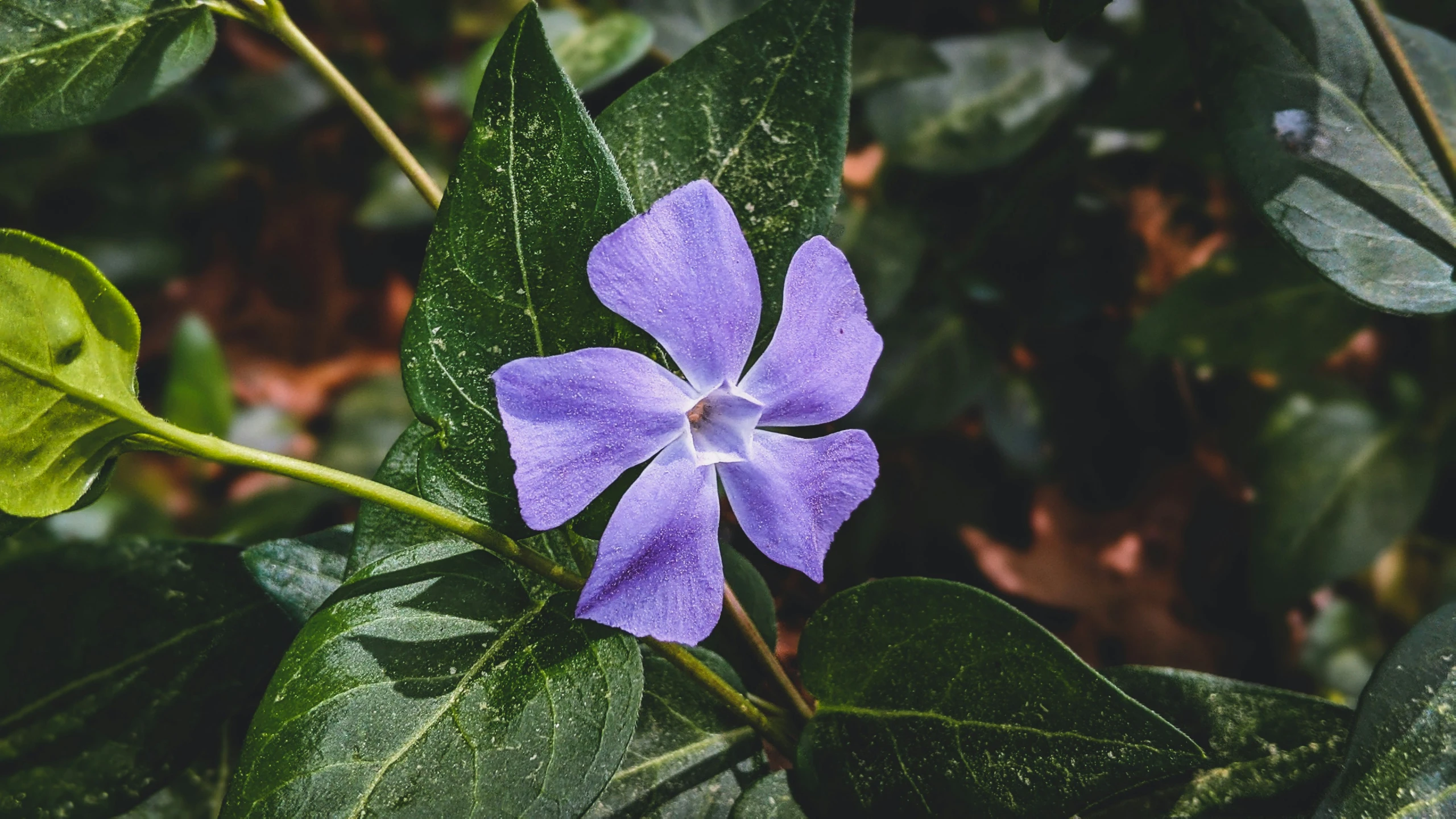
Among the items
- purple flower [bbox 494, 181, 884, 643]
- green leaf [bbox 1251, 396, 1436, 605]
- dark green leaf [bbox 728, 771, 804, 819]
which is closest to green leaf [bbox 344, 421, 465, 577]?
purple flower [bbox 494, 181, 884, 643]

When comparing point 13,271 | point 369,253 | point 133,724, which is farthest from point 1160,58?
point 369,253

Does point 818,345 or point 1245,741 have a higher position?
point 818,345

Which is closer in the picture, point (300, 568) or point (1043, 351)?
point (300, 568)

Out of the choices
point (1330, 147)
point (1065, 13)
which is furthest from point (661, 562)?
point (1330, 147)

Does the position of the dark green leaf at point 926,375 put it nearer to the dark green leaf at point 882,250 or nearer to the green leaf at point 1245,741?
the dark green leaf at point 882,250

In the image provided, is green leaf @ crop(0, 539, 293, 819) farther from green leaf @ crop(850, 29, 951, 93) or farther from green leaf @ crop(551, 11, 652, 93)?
green leaf @ crop(850, 29, 951, 93)

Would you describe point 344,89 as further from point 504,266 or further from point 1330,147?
point 1330,147
